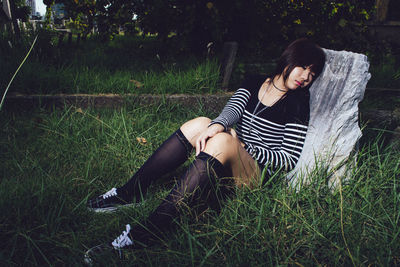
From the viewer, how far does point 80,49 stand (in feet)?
14.1

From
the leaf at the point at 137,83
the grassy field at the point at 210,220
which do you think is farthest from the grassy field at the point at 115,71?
the grassy field at the point at 210,220

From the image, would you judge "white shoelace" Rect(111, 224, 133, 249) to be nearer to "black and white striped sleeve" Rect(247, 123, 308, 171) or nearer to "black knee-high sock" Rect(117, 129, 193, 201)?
"black knee-high sock" Rect(117, 129, 193, 201)

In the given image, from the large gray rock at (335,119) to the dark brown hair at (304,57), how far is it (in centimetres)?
8

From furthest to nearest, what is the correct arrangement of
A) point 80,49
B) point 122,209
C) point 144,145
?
1. point 80,49
2. point 144,145
3. point 122,209

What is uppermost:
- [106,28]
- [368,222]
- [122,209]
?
[106,28]

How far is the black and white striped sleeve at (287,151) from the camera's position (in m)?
1.81

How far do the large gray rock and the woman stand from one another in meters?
0.09

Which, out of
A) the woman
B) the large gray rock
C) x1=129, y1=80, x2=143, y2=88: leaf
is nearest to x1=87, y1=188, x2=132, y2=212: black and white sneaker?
the woman

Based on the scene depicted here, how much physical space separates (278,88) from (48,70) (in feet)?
9.11

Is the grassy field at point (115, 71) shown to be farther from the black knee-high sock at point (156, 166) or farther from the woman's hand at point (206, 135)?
the woman's hand at point (206, 135)

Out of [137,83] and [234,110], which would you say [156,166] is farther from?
[137,83]

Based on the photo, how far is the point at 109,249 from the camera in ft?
4.80

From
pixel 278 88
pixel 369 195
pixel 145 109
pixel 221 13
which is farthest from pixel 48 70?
pixel 369 195

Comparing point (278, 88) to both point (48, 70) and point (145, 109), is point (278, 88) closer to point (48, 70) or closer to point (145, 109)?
point (145, 109)
